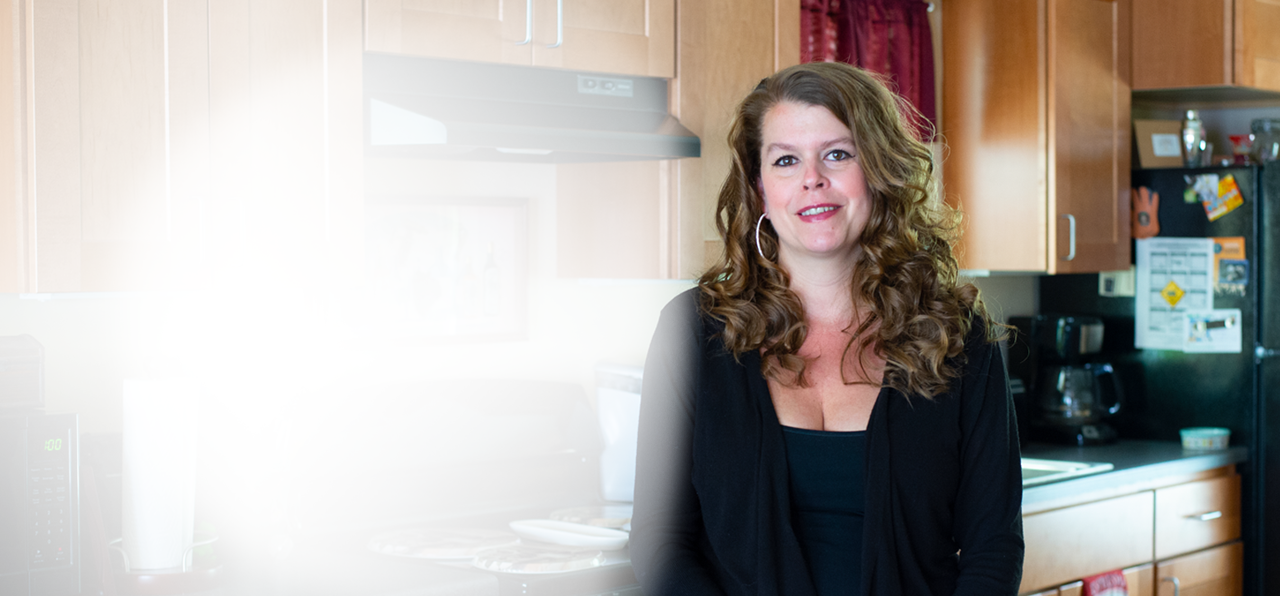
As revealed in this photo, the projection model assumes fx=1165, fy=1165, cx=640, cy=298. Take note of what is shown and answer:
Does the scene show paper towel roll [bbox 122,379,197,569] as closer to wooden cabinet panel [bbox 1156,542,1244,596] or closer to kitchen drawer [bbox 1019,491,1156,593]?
kitchen drawer [bbox 1019,491,1156,593]

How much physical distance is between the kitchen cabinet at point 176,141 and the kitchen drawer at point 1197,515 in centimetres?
227

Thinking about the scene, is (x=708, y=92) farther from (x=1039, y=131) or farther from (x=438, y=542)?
(x=1039, y=131)

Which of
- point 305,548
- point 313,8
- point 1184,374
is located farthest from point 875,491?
point 1184,374

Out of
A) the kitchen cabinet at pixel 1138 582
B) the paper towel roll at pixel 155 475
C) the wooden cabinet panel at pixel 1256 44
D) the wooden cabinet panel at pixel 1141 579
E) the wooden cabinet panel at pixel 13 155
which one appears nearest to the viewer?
the wooden cabinet panel at pixel 13 155

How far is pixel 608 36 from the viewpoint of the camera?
7.29 feet

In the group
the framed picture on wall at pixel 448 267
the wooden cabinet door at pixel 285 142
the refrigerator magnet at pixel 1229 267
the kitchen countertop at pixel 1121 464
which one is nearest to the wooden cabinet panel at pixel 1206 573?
the kitchen countertop at pixel 1121 464

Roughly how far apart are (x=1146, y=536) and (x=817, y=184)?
185 centimetres

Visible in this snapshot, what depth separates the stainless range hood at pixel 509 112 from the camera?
1988mm

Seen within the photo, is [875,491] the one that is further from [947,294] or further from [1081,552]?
[1081,552]

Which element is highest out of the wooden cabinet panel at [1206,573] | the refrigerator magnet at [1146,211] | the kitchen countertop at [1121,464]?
the refrigerator magnet at [1146,211]

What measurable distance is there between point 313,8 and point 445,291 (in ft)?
2.47

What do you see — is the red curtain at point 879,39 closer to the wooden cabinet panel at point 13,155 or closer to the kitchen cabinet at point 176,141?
the kitchen cabinet at point 176,141

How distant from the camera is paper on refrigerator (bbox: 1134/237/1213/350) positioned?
337cm

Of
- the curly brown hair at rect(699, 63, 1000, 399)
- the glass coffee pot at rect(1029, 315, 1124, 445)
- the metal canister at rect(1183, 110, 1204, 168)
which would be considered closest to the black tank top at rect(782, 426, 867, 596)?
the curly brown hair at rect(699, 63, 1000, 399)
